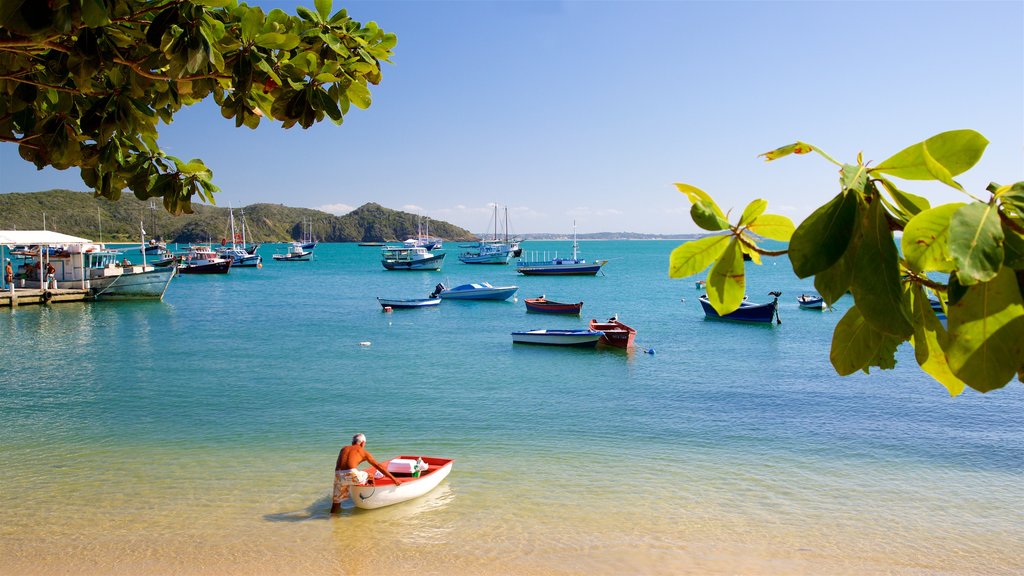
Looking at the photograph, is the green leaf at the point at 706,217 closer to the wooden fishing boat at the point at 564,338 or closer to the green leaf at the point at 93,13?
the green leaf at the point at 93,13

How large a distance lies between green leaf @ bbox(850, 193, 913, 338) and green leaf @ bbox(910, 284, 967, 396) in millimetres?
165

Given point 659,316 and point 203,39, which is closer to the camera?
point 203,39

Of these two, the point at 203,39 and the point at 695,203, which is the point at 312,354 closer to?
the point at 203,39

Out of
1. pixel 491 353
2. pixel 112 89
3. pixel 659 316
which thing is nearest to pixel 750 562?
pixel 112 89

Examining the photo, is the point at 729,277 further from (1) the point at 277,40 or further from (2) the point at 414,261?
(2) the point at 414,261

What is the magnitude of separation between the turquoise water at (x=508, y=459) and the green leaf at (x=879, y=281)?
27.6ft

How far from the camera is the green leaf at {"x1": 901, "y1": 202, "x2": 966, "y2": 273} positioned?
76 centimetres

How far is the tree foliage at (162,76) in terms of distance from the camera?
272 centimetres

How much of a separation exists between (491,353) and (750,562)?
1807cm

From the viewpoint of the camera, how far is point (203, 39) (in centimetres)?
260

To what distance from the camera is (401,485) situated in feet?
34.3

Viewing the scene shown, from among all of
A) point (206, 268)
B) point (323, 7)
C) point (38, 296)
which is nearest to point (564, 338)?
point (323, 7)

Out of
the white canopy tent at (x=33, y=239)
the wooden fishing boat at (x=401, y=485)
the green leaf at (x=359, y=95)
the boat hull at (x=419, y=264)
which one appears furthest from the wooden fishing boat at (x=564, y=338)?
the boat hull at (x=419, y=264)

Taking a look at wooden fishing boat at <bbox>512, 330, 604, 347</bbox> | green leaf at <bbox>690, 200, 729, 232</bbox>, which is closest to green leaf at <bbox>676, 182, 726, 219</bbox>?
green leaf at <bbox>690, 200, 729, 232</bbox>
